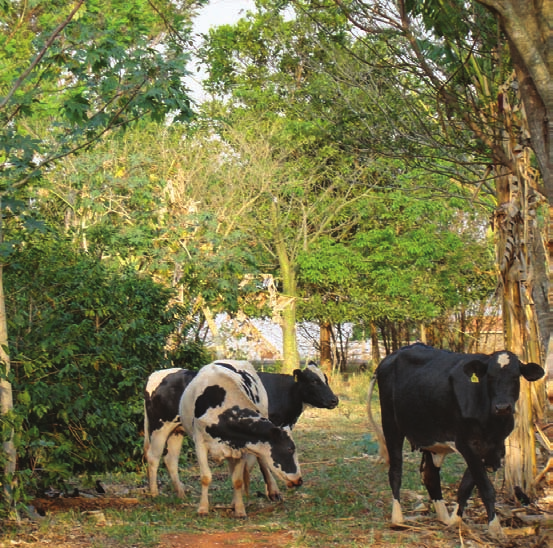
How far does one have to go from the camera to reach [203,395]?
420 inches

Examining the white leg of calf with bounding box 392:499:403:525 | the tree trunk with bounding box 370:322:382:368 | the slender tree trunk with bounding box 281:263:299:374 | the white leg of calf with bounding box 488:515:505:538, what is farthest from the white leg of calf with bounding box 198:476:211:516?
the tree trunk with bounding box 370:322:382:368

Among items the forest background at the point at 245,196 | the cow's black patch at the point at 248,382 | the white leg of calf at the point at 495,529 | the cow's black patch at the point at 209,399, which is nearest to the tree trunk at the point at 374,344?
the forest background at the point at 245,196

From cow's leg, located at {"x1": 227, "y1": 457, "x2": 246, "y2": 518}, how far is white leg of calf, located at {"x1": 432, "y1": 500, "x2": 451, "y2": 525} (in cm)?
203

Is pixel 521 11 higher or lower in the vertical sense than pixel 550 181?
higher

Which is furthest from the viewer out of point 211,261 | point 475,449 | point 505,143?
point 211,261

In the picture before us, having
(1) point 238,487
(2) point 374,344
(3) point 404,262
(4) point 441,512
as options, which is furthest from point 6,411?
(2) point 374,344

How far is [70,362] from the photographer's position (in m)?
10.5

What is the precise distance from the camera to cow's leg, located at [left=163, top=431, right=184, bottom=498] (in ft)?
38.4

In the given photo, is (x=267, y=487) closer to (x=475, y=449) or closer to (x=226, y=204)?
(x=475, y=449)

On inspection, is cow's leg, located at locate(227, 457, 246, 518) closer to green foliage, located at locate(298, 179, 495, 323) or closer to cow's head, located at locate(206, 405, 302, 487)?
cow's head, located at locate(206, 405, 302, 487)

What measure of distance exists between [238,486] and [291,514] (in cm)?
63

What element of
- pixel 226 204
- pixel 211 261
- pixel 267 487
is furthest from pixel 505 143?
pixel 226 204

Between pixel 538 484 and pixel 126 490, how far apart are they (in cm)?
527

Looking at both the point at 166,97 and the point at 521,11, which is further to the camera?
the point at 166,97
